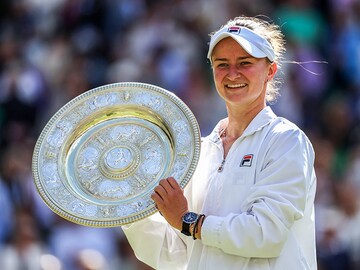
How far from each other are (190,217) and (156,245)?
468 millimetres

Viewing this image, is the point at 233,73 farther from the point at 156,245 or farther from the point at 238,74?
the point at 156,245

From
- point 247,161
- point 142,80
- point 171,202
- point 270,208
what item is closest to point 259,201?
point 270,208

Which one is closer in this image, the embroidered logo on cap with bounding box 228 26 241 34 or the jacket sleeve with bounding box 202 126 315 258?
the jacket sleeve with bounding box 202 126 315 258

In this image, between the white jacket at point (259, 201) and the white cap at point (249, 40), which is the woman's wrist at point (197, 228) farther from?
the white cap at point (249, 40)

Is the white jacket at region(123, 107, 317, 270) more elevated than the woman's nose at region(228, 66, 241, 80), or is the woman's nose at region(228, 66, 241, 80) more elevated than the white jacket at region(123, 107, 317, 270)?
the woman's nose at region(228, 66, 241, 80)

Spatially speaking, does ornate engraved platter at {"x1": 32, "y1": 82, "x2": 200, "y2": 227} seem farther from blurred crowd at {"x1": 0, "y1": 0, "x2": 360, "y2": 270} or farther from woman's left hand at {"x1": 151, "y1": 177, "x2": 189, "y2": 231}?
blurred crowd at {"x1": 0, "y1": 0, "x2": 360, "y2": 270}

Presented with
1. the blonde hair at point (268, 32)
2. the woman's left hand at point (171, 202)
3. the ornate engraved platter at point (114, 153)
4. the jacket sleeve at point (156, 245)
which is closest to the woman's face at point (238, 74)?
the blonde hair at point (268, 32)

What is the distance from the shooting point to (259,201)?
4617mm

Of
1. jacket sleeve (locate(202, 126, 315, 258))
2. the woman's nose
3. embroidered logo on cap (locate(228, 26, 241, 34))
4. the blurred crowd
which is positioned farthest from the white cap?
the blurred crowd

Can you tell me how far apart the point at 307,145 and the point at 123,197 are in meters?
0.86

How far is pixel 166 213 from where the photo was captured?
472 cm

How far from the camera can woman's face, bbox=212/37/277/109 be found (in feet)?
15.9

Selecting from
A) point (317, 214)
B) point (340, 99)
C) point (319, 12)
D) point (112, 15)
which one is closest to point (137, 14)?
point (112, 15)

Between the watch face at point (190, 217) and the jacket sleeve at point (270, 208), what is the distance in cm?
6
